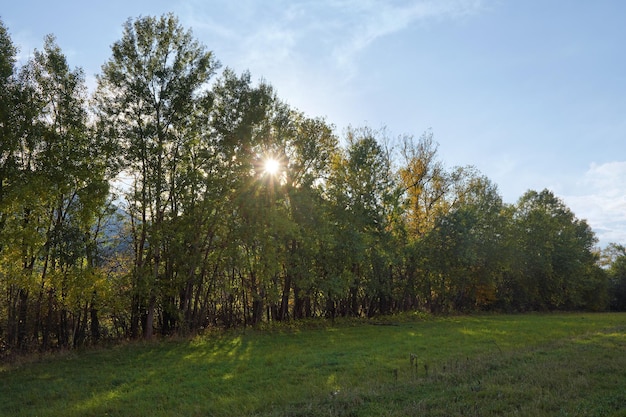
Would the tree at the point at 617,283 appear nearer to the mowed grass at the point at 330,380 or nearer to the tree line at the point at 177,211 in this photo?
the tree line at the point at 177,211

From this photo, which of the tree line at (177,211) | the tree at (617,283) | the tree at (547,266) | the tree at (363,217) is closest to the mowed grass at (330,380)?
the tree line at (177,211)

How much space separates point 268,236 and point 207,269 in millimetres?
4760

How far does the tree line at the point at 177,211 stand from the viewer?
1909cm

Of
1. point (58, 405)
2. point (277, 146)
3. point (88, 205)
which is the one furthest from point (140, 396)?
point (277, 146)

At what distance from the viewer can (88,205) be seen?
66.1 ft

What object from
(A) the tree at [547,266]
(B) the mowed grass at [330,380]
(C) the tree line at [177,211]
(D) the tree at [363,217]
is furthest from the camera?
(A) the tree at [547,266]

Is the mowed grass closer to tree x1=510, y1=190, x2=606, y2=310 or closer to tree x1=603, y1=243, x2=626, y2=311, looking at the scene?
tree x1=510, y1=190, x2=606, y2=310

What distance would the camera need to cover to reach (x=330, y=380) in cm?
1189

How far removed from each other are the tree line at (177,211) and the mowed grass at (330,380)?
4.67m

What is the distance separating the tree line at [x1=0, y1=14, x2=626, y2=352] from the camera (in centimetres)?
1909

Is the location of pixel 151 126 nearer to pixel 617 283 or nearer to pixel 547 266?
pixel 547 266

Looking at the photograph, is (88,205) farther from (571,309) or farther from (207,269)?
(571,309)

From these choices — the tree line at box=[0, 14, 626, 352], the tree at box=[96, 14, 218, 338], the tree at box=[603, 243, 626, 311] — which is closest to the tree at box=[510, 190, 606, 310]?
the tree at box=[603, 243, 626, 311]

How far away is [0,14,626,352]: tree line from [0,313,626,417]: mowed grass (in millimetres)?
4667
